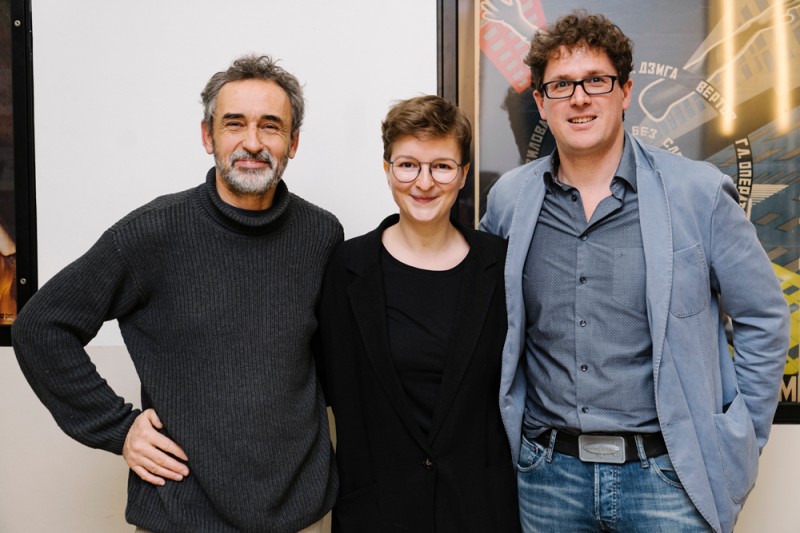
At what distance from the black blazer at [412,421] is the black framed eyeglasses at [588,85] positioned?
1.48 feet

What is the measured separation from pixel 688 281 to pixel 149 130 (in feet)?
5.94

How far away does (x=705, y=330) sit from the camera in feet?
4.71

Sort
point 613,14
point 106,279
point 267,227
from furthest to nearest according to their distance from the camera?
point 613,14, point 267,227, point 106,279

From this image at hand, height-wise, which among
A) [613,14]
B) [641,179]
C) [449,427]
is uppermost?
[613,14]

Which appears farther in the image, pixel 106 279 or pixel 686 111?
pixel 686 111

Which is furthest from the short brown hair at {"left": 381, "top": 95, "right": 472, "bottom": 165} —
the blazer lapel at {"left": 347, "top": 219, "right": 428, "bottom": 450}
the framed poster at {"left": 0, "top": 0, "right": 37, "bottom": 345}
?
the framed poster at {"left": 0, "top": 0, "right": 37, "bottom": 345}

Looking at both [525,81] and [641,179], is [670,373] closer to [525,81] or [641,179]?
[641,179]

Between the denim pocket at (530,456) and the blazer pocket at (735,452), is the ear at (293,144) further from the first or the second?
Result: the blazer pocket at (735,452)

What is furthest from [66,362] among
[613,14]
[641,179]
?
[613,14]

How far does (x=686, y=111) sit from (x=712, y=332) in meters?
0.90

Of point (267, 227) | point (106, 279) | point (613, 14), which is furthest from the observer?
point (613, 14)

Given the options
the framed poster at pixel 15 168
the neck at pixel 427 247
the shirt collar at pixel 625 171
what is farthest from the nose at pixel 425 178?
the framed poster at pixel 15 168

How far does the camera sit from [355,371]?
4.91 feet

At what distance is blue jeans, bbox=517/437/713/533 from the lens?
1401mm
